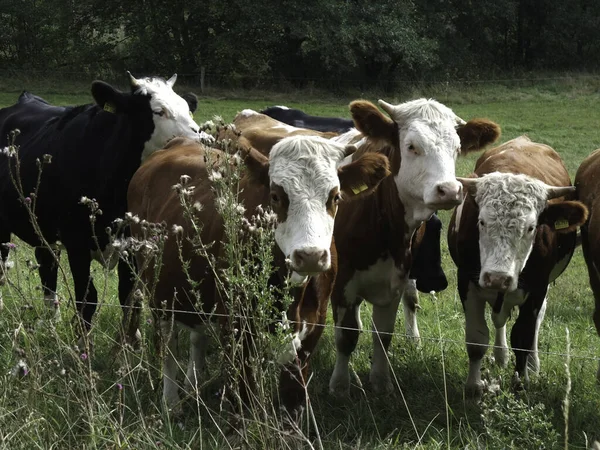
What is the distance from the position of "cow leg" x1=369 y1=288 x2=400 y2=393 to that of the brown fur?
1222 mm

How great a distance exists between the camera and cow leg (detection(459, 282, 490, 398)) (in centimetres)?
552

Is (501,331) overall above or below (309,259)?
below

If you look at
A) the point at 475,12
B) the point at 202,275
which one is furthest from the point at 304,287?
the point at 475,12

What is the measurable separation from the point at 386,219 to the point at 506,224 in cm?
80

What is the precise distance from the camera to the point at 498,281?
4.96 metres

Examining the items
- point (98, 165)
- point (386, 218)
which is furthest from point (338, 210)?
point (98, 165)

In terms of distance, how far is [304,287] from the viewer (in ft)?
14.5

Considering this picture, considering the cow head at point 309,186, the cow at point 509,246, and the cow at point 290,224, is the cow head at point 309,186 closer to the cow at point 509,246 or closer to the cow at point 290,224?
the cow at point 290,224

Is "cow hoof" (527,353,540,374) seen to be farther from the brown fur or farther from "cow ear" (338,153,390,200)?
"cow ear" (338,153,390,200)

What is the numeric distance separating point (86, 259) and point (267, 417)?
3393 millimetres

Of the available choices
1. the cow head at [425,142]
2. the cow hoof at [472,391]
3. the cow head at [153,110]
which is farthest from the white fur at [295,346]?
the cow head at [153,110]

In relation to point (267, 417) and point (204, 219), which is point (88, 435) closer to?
point (267, 417)

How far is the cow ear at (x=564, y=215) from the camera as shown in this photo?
5.20m

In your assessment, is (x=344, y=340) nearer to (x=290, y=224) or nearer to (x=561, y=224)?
(x=561, y=224)
